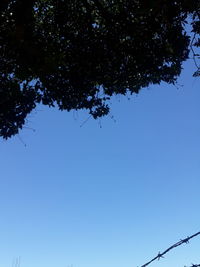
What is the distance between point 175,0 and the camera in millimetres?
9336

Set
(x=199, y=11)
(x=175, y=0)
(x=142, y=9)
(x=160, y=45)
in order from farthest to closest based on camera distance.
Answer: (x=160, y=45)
(x=199, y=11)
(x=175, y=0)
(x=142, y=9)

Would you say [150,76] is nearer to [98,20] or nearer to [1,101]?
[98,20]

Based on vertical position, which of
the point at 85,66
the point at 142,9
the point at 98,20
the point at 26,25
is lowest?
the point at 142,9

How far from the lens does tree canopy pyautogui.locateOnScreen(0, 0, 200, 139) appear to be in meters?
Result: 10.5

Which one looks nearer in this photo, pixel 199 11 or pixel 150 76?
pixel 199 11

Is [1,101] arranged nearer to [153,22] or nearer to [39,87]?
[39,87]

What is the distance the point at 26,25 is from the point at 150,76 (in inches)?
200

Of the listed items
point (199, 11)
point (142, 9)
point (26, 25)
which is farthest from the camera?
point (199, 11)

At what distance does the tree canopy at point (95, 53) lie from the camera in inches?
414

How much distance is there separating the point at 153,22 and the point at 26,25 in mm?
4294

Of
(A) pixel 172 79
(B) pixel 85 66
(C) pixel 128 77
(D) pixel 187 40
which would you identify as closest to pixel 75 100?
(B) pixel 85 66

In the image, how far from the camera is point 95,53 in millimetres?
11031

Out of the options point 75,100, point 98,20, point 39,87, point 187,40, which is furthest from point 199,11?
point 39,87

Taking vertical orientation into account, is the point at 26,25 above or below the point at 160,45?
below
